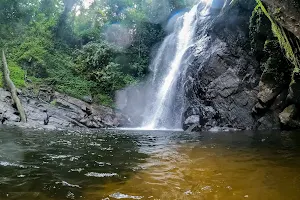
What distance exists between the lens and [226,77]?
1614cm

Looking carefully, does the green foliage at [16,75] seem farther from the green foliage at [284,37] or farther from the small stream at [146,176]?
the green foliage at [284,37]

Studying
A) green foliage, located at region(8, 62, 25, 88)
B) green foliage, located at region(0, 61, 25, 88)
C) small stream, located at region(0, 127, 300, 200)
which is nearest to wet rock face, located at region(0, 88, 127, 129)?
green foliage, located at region(0, 61, 25, 88)

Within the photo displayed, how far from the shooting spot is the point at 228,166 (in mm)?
4660

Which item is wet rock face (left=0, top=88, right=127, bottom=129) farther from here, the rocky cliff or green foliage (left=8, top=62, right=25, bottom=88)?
the rocky cliff

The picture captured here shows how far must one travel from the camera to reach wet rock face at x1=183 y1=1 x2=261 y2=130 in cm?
1530

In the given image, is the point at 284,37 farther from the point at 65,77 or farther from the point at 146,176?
the point at 65,77

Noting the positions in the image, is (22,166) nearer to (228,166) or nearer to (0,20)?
(228,166)

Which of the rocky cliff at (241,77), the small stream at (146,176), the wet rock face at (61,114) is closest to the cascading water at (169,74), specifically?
the rocky cliff at (241,77)

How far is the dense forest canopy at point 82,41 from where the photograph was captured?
20.0 meters

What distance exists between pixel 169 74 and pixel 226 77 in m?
5.91

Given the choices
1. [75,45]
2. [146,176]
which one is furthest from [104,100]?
[146,176]

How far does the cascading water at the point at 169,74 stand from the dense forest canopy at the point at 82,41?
183 centimetres

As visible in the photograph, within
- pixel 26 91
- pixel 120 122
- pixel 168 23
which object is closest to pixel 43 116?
pixel 26 91

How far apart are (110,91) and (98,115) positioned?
354 centimetres
